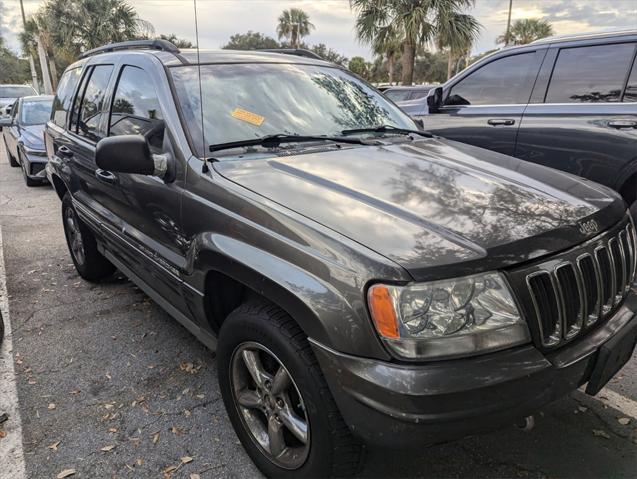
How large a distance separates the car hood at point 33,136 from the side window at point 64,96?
449cm

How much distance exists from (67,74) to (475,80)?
405cm

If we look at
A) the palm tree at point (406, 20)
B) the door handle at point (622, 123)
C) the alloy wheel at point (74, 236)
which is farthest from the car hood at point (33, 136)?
the palm tree at point (406, 20)

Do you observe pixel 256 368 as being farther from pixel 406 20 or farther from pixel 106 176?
pixel 406 20

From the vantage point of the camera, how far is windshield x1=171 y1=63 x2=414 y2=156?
2662mm

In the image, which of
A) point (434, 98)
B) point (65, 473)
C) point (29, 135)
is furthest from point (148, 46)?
point (29, 135)

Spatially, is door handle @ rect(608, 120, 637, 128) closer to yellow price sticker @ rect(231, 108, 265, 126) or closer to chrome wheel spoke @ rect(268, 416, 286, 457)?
yellow price sticker @ rect(231, 108, 265, 126)

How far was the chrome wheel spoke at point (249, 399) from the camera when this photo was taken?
7.47ft

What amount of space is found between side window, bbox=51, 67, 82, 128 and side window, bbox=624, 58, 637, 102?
4.55 metres

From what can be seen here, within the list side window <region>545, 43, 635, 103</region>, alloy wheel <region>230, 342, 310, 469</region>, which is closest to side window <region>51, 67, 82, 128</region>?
alloy wheel <region>230, 342, 310, 469</region>

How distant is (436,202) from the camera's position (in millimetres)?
2031

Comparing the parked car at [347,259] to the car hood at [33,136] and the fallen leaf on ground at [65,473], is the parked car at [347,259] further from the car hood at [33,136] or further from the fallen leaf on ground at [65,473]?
the car hood at [33,136]

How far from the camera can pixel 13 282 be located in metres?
4.69

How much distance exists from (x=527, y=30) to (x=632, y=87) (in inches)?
1463

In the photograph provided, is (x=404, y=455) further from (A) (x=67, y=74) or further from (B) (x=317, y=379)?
(A) (x=67, y=74)
